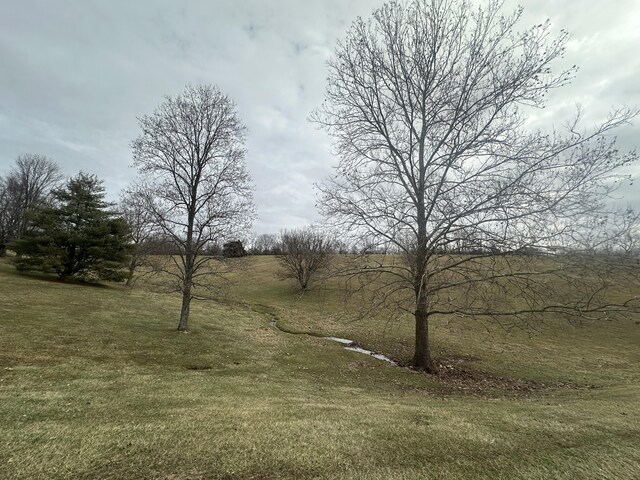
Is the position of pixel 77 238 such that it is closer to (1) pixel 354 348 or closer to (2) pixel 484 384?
(1) pixel 354 348

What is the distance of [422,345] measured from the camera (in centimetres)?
1211

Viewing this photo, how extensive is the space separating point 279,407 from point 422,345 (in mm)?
7543

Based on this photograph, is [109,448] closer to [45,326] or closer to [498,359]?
[45,326]

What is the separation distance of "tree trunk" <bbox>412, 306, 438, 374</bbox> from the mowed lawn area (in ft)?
2.25

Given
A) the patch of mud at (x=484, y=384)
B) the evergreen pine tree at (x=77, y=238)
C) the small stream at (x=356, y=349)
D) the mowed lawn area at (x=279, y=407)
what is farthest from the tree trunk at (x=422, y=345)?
the evergreen pine tree at (x=77, y=238)

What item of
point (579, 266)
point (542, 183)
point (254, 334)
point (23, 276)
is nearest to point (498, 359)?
point (579, 266)

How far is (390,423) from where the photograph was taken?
5203 mm

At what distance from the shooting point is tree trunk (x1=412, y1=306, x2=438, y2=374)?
466 inches

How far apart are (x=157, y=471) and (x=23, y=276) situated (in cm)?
2967

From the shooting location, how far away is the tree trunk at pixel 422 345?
11843mm

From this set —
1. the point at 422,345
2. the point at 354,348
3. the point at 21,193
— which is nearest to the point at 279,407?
the point at 422,345

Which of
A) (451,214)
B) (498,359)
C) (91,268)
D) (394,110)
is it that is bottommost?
(498,359)

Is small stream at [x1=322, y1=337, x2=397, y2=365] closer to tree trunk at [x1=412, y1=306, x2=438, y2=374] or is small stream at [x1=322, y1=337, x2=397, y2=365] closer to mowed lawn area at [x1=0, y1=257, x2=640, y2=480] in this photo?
mowed lawn area at [x1=0, y1=257, x2=640, y2=480]

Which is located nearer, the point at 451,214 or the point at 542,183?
the point at 542,183
